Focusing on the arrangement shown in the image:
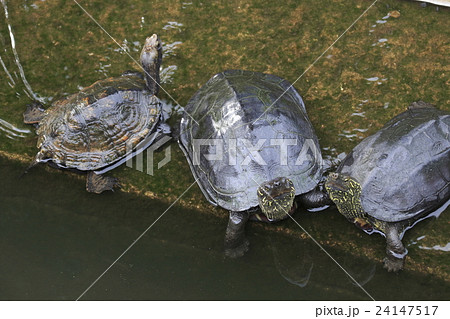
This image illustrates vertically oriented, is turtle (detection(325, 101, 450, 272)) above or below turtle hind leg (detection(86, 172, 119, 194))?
above

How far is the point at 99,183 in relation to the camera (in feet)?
12.6

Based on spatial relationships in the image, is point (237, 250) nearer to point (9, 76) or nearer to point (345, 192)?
point (345, 192)

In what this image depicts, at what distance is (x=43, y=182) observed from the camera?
13.1ft

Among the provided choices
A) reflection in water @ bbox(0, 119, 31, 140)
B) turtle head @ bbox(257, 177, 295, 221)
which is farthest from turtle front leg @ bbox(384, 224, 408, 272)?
reflection in water @ bbox(0, 119, 31, 140)

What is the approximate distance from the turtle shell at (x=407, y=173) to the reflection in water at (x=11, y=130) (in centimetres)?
265

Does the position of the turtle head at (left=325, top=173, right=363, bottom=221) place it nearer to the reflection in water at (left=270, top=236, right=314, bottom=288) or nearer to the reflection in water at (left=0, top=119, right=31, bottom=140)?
the reflection in water at (left=270, top=236, right=314, bottom=288)

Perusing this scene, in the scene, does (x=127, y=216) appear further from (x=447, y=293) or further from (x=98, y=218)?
(x=447, y=293)

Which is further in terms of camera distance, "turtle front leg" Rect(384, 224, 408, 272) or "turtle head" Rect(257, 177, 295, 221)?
"turtle front leg" Rect(384, 224, 408, 272)

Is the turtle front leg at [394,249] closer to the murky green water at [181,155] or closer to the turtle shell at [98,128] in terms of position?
the murky green water at [181,155]

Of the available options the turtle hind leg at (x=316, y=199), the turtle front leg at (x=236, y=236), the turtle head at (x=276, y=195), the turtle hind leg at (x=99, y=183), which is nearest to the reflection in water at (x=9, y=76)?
the turtle hind leg at (x=99, y=183)

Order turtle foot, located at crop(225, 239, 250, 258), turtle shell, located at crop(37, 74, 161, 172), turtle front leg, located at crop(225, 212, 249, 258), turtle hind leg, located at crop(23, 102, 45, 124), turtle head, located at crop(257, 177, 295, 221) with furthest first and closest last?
turtle hind leg, located at crop(23, 102, 45, 124) < turtle shell, located at crop(37, 74, 161, 172) < turtle foot, located at crop(225, 239, 250, 258) < turtle front leg, located at crop(225, 212, 249, 258) < turtle head, located at crop(257, 177, 295, 221)

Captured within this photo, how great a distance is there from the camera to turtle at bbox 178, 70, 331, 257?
130 inches

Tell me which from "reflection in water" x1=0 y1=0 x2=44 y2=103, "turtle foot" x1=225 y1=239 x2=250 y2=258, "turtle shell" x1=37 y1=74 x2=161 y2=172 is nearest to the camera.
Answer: "turtle foot" x1=225 y1=239 x2=250 y2=258

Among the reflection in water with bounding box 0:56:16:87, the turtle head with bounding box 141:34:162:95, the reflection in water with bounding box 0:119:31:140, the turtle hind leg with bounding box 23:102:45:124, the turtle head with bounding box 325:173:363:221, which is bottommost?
the reflection in water with bounding box 0:119:31:140
